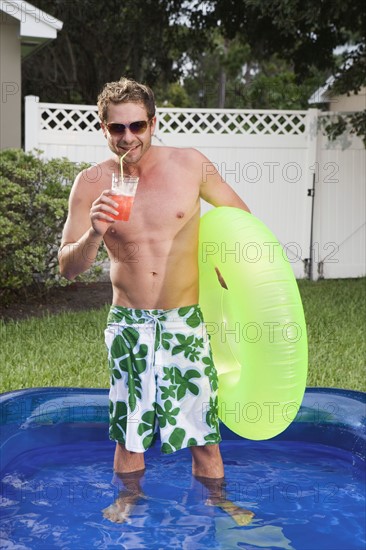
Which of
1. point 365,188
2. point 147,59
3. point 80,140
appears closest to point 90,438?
point 80,140

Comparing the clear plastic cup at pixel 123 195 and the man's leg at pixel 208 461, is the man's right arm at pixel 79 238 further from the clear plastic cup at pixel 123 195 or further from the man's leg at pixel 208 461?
the man's leg at pixel 208 461

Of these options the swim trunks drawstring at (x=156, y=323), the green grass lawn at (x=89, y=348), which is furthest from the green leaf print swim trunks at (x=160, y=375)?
the green grass lawn at (x=89, y=348)

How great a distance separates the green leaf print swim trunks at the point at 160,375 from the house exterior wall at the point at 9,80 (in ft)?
21.6

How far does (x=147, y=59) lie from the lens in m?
18.2

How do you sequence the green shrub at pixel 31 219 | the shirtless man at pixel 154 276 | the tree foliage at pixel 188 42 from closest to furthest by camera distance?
the shirtless man at pixel 154 276 → the green shrub at pixel 31 219 → the tree foliage at pixel 188 42

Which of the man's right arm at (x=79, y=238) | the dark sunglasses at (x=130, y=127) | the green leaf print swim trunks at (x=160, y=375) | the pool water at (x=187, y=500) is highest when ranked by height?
the dark sunglasses at (x=130, y=127)

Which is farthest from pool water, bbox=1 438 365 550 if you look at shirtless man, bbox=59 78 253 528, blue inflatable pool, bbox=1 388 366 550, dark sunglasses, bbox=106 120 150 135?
dark sunglasses, bbox=106 120 150 135

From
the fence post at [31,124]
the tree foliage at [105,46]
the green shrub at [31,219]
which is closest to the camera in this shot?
the green shrub at [31,219]

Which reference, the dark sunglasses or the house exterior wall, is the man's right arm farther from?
the house exterior wall

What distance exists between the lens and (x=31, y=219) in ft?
28.6

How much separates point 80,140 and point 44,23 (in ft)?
4.57

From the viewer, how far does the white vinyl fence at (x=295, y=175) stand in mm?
10492

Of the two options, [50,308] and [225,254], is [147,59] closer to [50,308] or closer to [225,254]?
[50,308]

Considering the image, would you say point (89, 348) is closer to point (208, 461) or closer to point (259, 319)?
point (208, 461)
